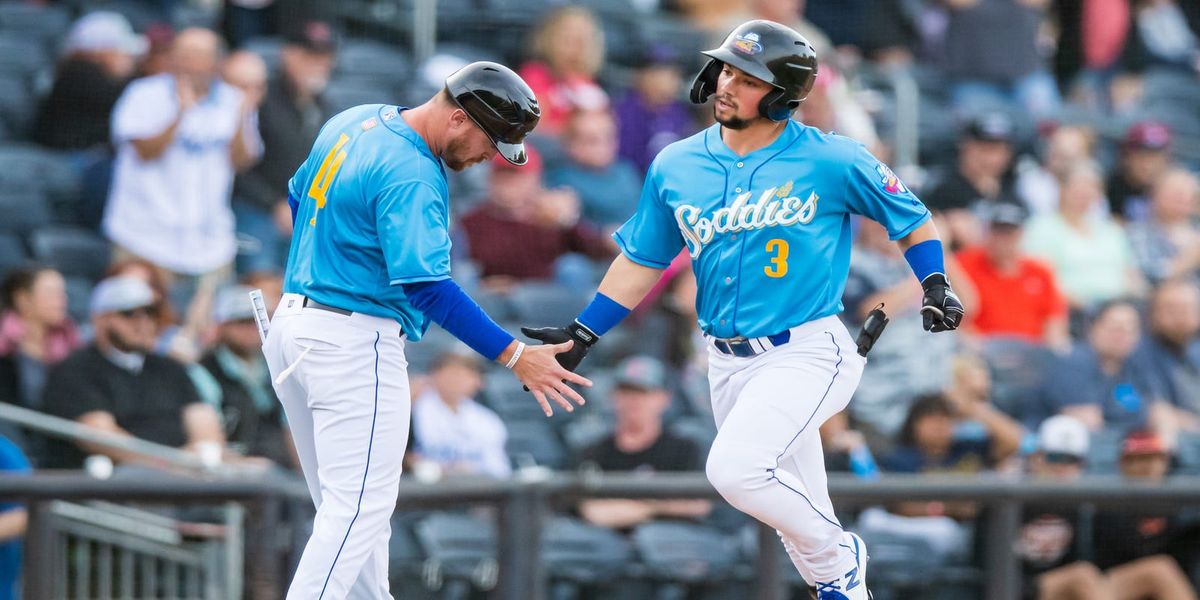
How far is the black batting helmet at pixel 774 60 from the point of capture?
5035 mm

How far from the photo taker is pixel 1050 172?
10.9m

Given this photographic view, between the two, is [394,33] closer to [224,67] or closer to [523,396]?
[224,67]

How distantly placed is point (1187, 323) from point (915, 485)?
2879 millimetres

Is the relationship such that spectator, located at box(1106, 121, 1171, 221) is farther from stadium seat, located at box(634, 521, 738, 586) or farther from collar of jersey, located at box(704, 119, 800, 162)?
collar of jersey, located at box(704, 119, 800, 162)

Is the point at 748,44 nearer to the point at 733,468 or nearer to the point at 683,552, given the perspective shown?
the point at 733,468

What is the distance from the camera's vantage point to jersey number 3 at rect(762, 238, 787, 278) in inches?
199

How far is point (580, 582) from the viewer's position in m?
7.35

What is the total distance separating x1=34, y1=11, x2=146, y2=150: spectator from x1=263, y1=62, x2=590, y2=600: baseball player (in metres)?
4.21

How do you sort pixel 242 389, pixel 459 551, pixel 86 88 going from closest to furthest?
1. pixel 459 551
2. pixel 242 389
3. pixel 86 88

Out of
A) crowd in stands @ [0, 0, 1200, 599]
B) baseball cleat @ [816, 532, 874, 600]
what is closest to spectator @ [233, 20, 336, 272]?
crowd in stands @ [0, 0, 1200, 599]

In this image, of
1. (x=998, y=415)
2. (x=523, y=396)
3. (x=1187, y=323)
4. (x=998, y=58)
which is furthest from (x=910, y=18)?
(x=523, y=396)

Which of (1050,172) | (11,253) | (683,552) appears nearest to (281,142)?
(11,253)

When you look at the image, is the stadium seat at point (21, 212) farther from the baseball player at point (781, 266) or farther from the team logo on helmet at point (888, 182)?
the team logo on helmet at point (888, 182)

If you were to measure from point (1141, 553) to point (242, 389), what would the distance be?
157 inches
